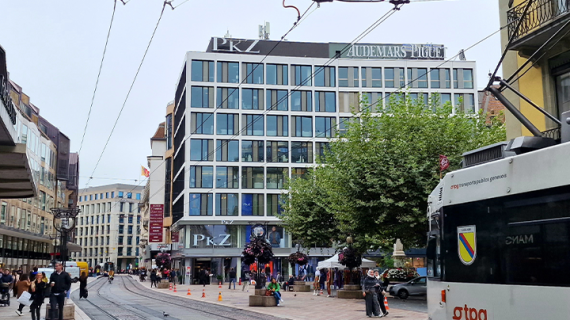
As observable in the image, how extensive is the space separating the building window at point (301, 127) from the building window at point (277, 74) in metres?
3.98

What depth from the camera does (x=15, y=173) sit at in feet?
78.6

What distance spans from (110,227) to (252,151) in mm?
98604

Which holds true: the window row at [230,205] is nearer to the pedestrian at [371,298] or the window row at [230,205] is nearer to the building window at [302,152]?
the building window at [302,152]

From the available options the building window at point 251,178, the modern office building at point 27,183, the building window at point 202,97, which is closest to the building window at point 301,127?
the building window at point 251,178

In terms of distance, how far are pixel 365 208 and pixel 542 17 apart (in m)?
11.1

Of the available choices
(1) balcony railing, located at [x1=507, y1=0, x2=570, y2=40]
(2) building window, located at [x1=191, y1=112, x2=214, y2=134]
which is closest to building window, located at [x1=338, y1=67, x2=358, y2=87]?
(2) building window, located at [x1=191, y1=112, x2=214, y2=134]

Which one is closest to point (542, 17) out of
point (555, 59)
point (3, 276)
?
point (555, 59)

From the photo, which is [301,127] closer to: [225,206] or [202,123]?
[202,123]

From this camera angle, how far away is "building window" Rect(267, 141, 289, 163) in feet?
215

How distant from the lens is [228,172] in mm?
64562

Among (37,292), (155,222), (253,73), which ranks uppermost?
(253,73)

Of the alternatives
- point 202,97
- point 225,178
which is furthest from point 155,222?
point 202,97

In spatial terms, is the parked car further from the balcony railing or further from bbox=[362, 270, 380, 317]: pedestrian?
the balcony railing

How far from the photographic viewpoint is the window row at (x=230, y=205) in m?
63.9
